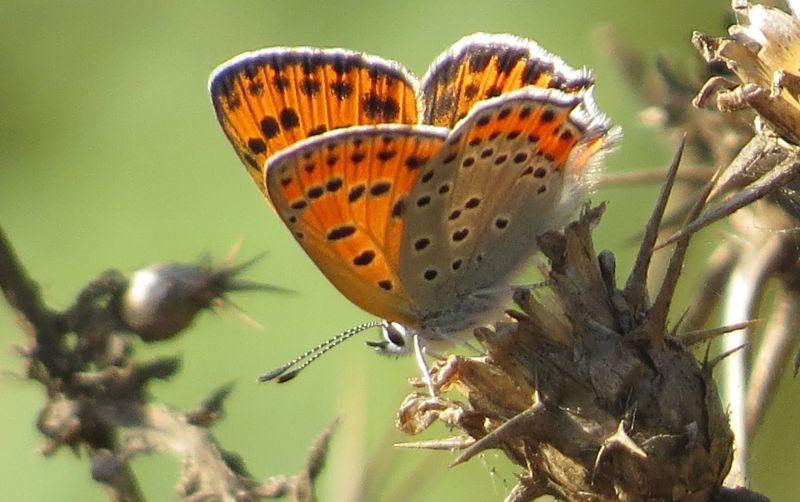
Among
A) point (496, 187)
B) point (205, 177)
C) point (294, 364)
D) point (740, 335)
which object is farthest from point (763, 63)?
point (205, 177)

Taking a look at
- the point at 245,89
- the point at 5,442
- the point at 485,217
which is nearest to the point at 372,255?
the point at 485,217

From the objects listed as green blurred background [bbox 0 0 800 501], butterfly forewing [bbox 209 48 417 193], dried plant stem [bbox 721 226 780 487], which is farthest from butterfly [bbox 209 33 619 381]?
green blurred background [bbox 0 0 800 501]

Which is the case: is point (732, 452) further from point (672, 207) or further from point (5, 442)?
point (5, 442)

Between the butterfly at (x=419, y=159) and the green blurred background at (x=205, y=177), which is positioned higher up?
the butterfly at (x=419, y=159)

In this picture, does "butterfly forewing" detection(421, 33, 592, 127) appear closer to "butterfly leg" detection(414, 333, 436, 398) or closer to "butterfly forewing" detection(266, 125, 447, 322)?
"butterfly forewing" detection(266, 125, 447, 322)

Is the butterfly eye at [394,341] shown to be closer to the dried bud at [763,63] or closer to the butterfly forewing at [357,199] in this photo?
the butterfly forewing at [357,199]

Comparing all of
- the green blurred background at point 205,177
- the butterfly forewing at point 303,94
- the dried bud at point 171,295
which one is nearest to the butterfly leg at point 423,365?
the dried bud at point 171,295

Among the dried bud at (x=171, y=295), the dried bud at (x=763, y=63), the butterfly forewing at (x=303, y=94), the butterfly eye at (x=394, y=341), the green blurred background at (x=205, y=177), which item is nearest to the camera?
the dried bud at (x=763, y=63)
